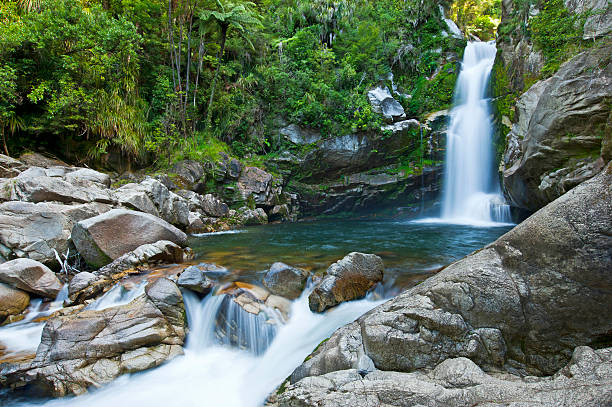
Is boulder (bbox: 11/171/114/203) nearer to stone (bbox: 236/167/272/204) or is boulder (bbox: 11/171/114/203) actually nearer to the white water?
the white water

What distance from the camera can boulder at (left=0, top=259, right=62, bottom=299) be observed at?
517 cm

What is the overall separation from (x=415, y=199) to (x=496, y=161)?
4.51 m

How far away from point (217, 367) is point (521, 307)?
3.73 m

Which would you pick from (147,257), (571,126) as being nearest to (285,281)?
(147,257)

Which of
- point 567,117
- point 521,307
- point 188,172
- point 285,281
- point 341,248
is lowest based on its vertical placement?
point 341,248

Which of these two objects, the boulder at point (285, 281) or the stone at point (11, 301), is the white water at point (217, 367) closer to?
the boulder at point (285, 281)

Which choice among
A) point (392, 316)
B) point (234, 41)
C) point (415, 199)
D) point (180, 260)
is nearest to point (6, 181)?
point (180, 260)

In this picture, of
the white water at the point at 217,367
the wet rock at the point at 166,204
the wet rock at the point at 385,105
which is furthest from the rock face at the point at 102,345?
the wet rock at the point at 385,105

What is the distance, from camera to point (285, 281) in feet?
17.7

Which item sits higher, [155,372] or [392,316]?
[392,316]

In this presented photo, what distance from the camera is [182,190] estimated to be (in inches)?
518

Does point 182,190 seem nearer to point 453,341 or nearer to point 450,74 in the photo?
point 453,341

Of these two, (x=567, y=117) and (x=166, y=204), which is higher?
(x=567, y=117)

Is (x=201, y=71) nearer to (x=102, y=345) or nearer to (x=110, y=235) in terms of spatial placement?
(x=110, y=235)
